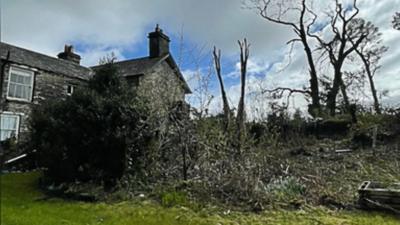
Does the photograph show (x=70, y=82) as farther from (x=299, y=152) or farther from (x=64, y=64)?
(x=299, y=152)

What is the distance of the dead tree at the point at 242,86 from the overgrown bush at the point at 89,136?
5.93 feet

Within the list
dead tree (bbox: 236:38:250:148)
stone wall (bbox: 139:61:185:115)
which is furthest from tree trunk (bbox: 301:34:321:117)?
stone wall (bbox: 139:61:185:115)

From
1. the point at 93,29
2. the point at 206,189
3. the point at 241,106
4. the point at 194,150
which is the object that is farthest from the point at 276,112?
the point at 93,29

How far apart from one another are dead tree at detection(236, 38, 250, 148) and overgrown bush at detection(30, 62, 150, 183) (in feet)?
5.93

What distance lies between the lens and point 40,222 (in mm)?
2600

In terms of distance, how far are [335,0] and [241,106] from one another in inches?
347

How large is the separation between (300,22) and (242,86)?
897cm

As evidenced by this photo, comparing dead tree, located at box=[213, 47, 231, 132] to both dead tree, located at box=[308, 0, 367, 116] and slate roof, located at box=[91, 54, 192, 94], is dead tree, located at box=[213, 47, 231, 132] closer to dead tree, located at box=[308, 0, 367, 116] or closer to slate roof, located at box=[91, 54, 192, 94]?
slate roof, located at box=[91, 54, 192, 94]

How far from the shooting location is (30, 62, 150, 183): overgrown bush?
20.5ft

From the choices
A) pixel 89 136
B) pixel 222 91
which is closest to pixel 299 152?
pixel 222 91

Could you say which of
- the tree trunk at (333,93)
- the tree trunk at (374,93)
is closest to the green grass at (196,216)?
the tree trunk at (374,93)

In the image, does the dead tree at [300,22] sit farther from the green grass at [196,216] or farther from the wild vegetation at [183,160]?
the green grass at [196,216]

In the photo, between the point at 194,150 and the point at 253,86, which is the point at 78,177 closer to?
the point at 194,150

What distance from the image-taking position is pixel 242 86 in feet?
24.9
